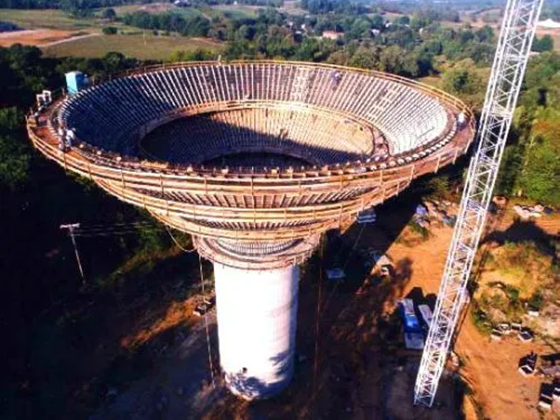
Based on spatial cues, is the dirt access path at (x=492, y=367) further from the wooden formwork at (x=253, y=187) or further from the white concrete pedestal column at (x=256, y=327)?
the wooden formwork at (x=253, y=187)

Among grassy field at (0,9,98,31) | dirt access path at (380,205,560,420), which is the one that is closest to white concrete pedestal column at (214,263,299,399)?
dirt access path at (380,205,560,420)

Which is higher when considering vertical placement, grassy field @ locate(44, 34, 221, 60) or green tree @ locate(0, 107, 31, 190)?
green tree @ locate(0, 107, 31, 190)

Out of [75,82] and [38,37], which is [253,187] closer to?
[75,82]

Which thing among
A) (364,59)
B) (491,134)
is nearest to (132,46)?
(364,59)

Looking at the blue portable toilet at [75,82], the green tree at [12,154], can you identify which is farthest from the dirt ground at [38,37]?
the blue portable toilet at [75,82]

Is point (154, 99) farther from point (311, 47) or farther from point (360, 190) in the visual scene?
point (311, 47)

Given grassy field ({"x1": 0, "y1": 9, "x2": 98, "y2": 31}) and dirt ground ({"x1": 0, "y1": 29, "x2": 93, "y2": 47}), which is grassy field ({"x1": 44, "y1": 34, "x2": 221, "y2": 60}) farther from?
grassy field ({"x1": 0, "y1": 9, "x2": 98, "y2": 31})
